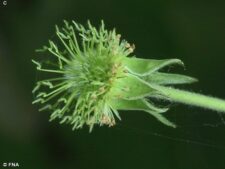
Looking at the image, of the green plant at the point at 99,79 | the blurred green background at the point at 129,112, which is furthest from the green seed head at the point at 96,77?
the blurred green background at the point at 129,112

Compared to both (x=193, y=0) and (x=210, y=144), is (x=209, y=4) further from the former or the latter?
(x=210, y=144)

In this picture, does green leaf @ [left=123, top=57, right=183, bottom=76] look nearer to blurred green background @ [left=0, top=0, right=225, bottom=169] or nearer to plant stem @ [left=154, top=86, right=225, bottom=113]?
plant stem @ [left=154, top=86, right=225, bottom=113]

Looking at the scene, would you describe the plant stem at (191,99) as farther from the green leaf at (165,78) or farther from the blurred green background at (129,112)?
the blurred green background at (129,112)

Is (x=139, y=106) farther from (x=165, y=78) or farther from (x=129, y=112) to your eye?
(x=129, y=112)

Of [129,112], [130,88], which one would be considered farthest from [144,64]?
[129,112]

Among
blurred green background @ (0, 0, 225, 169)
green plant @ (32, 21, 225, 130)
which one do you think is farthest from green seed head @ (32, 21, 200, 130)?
blurred green background @ (0, 0, 225, 169)

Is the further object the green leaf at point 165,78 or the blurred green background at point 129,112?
the blurred green background at point 129,112

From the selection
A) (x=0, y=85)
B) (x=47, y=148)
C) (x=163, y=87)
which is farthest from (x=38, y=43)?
(x=163, y=87)
